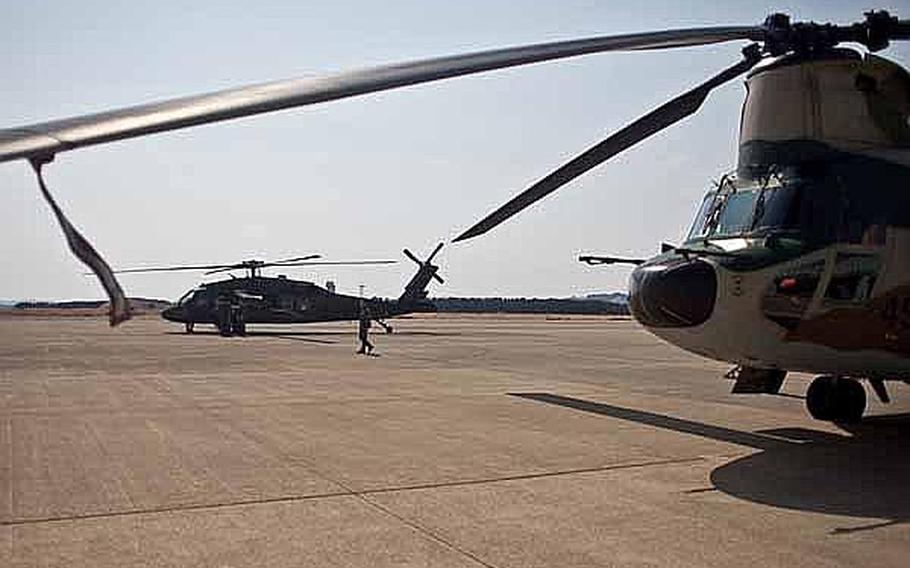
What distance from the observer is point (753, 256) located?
29.6ft

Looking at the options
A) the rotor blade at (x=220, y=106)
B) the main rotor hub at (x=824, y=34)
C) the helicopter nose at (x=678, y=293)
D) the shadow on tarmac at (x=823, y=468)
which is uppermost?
the main rotor hub at (x=824, y=34)

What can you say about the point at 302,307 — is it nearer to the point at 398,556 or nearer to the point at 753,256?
the point at 753,256

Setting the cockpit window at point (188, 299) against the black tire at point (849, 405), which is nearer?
the black tire at point (849, 405)

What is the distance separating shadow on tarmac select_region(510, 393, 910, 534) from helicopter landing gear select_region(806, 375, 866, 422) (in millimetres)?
221

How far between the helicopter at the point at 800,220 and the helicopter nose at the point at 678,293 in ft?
0.04

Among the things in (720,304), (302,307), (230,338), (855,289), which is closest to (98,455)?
(720,304)

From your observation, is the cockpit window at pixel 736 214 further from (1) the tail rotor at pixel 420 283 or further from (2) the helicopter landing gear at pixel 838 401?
(1) the tail rotor at pixel 420 283

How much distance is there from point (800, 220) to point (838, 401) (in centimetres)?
381

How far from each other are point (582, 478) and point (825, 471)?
7.92ft

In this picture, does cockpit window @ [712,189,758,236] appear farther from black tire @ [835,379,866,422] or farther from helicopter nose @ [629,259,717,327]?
black tire @ [835,379,866,422]

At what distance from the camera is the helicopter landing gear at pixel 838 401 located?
38.9ft

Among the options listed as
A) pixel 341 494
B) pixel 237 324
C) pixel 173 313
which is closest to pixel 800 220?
pixel 341 494

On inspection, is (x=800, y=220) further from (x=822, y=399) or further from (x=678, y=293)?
(x=822, y=399)

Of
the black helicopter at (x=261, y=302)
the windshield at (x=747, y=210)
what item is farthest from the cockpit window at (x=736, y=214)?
the black helicopter at (x=261, y=302)
